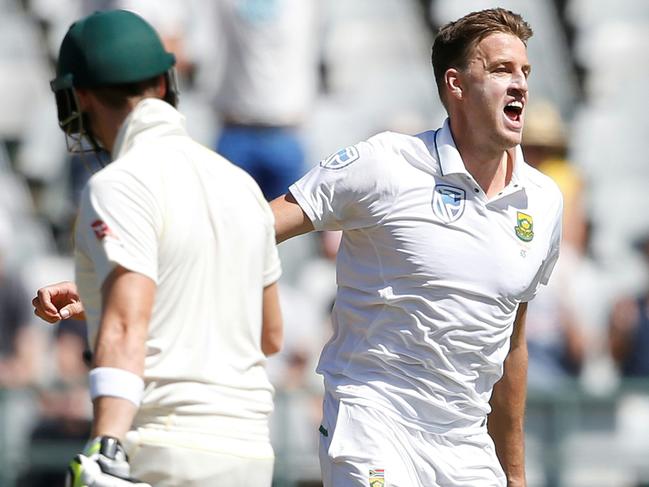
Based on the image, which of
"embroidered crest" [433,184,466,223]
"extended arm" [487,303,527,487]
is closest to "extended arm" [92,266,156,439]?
"embroidered crest" [433,184,466,223]

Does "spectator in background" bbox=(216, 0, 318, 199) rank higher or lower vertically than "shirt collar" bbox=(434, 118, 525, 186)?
lower

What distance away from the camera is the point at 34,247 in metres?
9.54

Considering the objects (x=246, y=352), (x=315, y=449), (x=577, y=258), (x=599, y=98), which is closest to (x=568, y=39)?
(x=599, y=98)

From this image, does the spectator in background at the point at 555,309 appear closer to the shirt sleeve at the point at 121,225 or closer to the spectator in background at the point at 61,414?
the spectator in background at the point at 61,414

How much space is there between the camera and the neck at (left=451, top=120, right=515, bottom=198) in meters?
4.08

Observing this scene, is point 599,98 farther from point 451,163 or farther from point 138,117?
point 138,117

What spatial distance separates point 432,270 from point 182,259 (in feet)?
3.00

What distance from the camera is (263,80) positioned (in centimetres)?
840

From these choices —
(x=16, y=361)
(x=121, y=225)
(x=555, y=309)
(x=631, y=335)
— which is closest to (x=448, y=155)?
(x=121, y=225)

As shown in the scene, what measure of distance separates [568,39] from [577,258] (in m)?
2.38

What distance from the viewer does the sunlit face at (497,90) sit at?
13.1 feet

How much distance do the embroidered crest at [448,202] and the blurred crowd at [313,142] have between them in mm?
3310

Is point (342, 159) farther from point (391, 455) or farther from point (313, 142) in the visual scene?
point (313, 142)

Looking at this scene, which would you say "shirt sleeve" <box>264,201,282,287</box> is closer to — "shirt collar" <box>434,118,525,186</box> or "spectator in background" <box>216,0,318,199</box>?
"shirt collar" <box>434,118,525,186</box>
